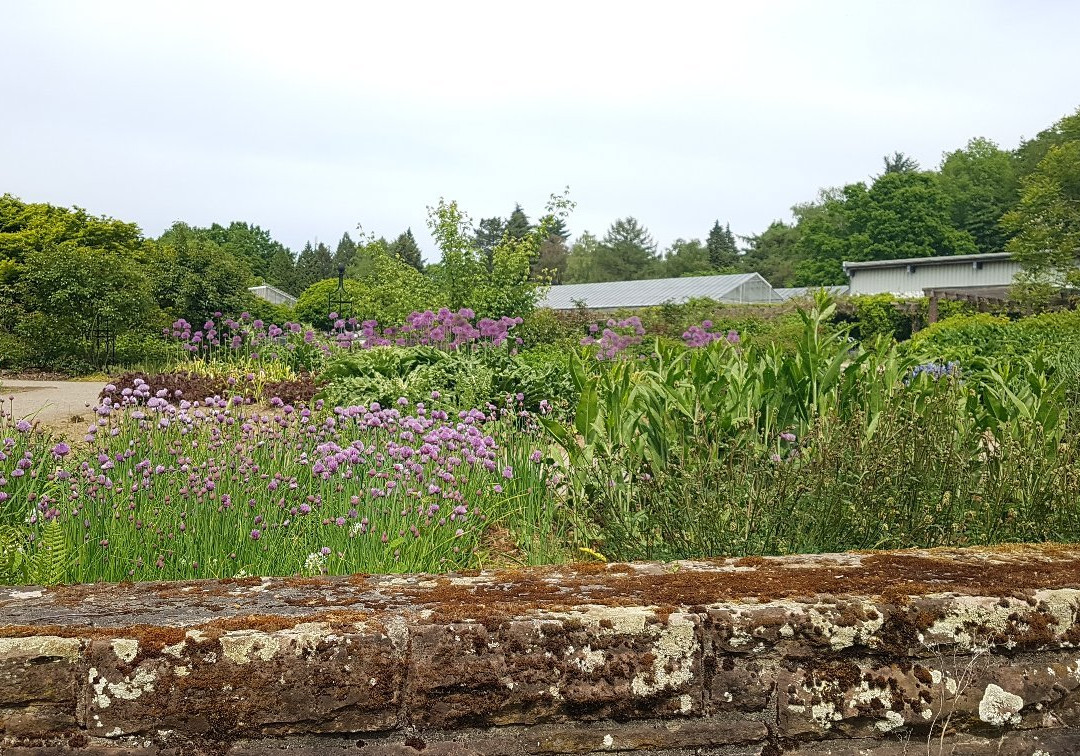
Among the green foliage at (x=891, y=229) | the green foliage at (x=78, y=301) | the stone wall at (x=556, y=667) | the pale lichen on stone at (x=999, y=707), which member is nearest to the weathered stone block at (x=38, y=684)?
the stone wall at (x=556, y=667)

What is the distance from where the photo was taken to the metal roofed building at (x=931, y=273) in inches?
1859

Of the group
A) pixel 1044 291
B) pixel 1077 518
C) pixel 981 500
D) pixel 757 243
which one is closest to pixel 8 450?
pixel 981 500

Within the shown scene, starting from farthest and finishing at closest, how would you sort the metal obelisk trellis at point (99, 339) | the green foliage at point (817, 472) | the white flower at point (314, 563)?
1. the metal obelisk trellis at point (99, 339)
2. the white flower at point (314, 563)
3. the green foliage at point (817, 472)

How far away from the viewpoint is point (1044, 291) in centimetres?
3094

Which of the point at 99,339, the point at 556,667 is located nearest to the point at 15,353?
the point at 99,339

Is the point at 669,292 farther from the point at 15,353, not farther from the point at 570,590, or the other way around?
the point at 570,590

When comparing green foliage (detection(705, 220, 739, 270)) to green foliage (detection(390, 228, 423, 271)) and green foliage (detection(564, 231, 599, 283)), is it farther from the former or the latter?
green foliage (detection(390, 228, 423, 271))

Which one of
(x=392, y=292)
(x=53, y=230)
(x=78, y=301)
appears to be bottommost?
(x=392, y=292)

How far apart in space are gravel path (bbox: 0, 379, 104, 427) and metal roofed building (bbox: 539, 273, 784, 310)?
1260 inches

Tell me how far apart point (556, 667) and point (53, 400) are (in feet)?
44.1

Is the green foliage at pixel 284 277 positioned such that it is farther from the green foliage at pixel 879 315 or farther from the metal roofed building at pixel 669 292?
the green foliage at pixel 879 315

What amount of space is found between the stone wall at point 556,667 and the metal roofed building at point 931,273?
1829 inches

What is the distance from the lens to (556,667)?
1751mm

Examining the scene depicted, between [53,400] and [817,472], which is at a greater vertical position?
[817,472]
